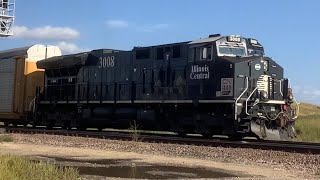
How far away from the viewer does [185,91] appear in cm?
1973

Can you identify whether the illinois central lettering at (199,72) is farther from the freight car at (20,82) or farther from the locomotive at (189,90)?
the freight car at (20,82)

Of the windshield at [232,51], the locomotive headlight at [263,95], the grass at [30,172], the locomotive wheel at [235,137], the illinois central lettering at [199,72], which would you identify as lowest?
the grass at [30,172]

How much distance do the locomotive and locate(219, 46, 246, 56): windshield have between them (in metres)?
0.03

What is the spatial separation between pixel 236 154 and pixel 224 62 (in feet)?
18.3

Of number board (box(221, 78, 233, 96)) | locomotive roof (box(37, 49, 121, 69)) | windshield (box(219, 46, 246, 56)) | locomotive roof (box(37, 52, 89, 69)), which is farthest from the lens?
locomotive roof (box(37, 52, 89, 69))

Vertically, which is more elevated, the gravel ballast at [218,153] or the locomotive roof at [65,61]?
the locomotive roof at [65,61]

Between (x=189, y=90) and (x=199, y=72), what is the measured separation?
892 millimetres

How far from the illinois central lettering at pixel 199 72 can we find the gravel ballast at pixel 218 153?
4.10 meters

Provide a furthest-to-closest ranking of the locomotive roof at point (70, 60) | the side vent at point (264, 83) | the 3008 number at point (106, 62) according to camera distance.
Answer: the locomotive roof at point (70, 60) → the 3008 number at point (106, 62) → the side vent at point (264, 83)

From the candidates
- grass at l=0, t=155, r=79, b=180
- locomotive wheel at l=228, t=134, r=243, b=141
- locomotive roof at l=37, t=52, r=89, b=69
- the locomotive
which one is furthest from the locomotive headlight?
grass at l=0, t=155, r=79, b=180

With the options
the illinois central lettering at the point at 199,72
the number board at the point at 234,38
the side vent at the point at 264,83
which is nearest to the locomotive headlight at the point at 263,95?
the side vent at the point at 264,83

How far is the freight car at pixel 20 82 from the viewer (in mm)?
28875

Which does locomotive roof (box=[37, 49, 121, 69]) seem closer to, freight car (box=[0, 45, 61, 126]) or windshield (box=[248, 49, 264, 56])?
freight car (box=[0, 45, 61, 126])

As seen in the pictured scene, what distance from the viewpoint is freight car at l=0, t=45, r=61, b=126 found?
94.7 feet
